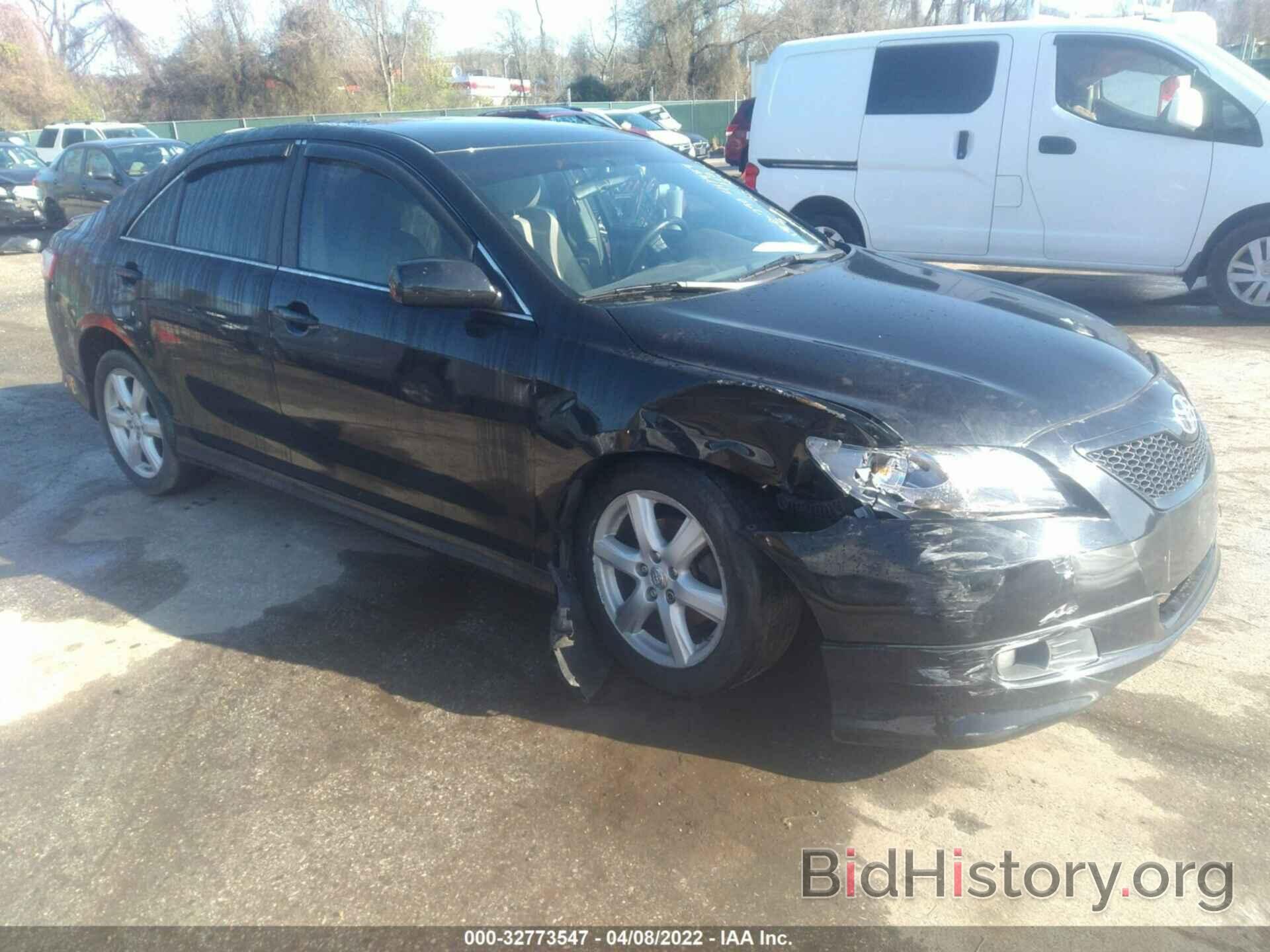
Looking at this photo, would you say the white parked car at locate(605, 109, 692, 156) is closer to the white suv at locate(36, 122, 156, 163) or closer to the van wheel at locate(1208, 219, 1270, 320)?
the white suv at locate(36, 122, 156, 163)

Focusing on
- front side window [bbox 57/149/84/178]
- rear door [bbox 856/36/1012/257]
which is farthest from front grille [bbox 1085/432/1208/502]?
front side window [bbox 57/149/84/178]

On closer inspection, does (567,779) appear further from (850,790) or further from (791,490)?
(791,490)

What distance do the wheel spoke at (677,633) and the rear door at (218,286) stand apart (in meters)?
1.88

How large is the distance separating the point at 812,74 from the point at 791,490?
7.30m

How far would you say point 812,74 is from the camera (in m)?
8.99

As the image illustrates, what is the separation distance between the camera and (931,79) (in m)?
8.48

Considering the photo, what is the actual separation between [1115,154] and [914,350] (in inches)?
238

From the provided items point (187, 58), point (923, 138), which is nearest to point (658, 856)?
point (923, 138)

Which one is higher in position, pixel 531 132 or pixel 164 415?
pixel 531 132

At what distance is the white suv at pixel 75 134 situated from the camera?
21000 millimetres

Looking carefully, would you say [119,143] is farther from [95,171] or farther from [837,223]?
[837,223]

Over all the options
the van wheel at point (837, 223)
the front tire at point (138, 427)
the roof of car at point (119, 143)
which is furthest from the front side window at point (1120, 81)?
the roof of car at point (119, 143)

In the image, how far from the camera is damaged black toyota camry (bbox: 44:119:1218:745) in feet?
8.51

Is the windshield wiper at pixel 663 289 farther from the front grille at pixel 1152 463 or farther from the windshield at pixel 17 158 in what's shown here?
the windshield at pixel 17 158
